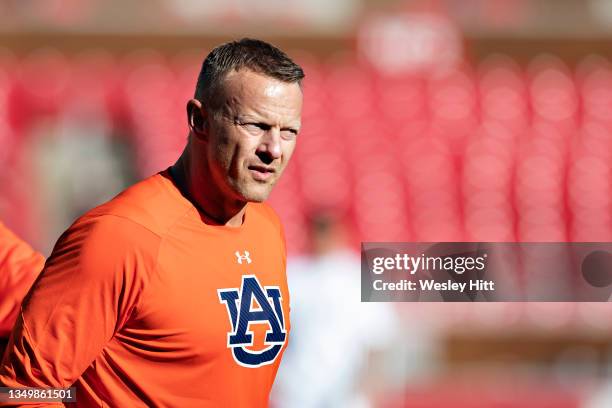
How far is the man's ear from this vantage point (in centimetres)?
218

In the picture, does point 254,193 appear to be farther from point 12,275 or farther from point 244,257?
point 12,275

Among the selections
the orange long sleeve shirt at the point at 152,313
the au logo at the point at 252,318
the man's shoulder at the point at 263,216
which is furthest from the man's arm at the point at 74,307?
the man's shoulder at the point at 263,216

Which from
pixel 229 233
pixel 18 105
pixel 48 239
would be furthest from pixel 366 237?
pixel 229 233

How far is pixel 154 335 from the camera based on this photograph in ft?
6.74

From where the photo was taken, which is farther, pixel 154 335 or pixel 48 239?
pixel 48 239

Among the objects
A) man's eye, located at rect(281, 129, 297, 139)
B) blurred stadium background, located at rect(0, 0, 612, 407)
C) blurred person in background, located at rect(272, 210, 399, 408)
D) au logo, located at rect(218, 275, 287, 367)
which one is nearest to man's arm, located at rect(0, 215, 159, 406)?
au logo, located at rect(218, 275, 287, 367)

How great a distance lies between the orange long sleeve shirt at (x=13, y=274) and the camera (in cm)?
245

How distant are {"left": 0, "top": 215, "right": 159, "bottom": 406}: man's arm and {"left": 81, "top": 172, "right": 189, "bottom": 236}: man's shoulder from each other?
4 centimetres

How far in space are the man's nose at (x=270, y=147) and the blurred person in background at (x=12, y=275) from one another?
0.76 m

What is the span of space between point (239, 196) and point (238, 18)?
270 inches

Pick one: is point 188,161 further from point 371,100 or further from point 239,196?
point 371,100

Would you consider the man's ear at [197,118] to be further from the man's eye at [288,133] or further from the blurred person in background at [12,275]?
the blurred person in background at [12,275]
